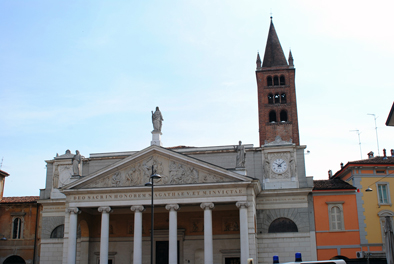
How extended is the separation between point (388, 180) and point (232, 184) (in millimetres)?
13209

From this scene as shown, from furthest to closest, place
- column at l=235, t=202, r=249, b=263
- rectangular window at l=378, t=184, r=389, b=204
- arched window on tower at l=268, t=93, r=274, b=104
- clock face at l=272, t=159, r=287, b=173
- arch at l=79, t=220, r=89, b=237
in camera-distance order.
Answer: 1. arched window on tower at l=268, t=93, r=274, b=104
2. arch at l=79, t=220, r=89, b=237
3. clock face at l=272, t=159, r=287, b=173
4. rectangular window at l=378, t=184, r=389, b=204
5. column at l=235, t=202, r=249, b=263

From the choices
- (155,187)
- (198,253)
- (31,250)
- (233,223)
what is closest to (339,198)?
(233,223)

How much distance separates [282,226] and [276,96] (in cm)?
2546

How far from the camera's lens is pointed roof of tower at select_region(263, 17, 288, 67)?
57.5m

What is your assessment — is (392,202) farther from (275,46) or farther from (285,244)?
(275,46)

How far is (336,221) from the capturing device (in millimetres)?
33812

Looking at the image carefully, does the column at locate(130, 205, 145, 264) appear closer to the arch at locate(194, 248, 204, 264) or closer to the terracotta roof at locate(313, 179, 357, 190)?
the arch at locate(194, 248, 204, 264)

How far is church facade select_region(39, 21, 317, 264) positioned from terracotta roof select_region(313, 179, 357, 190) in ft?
3.63

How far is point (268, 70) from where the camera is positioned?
5678 centimetres

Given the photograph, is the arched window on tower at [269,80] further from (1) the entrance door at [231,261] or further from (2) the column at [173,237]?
(2) the column at [173,237]

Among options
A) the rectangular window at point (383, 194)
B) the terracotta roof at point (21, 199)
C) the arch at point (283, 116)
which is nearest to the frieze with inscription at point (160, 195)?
the terracotta roof at point (21, 199)

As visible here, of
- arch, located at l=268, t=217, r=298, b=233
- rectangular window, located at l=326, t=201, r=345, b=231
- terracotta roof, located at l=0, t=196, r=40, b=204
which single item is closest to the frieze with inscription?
arch, located at l=268, t=217, r=298, b=233

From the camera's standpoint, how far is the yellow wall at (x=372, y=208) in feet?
109

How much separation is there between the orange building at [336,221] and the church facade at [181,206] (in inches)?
27.2
